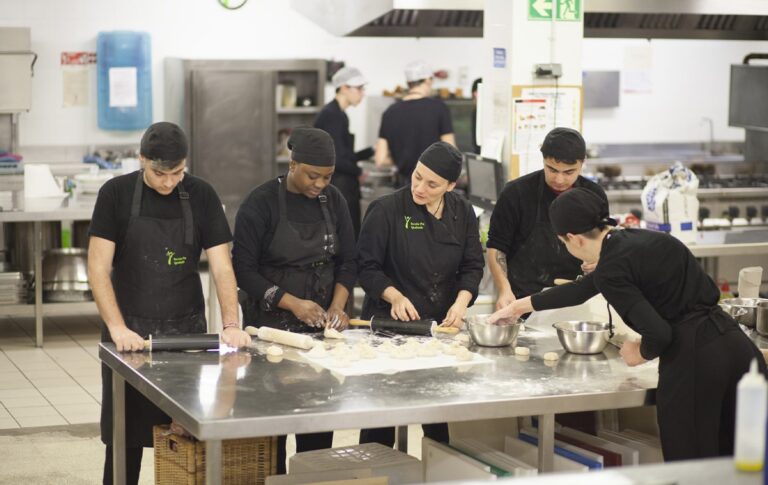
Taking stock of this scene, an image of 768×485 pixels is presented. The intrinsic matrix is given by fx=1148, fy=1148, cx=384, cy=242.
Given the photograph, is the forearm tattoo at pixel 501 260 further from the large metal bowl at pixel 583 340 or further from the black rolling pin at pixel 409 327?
the large metal bowl at pixel 583 340

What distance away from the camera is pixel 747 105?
7.81 meters

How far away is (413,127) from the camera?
8578 millimetres

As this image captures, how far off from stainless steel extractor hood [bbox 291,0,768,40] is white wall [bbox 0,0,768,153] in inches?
144

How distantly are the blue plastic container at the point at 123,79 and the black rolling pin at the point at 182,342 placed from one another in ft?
24.8

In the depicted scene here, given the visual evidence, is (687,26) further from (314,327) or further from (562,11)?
(314,327)

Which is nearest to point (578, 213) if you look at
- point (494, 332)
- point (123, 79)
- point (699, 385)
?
point (699, 385)

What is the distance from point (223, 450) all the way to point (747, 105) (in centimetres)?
532

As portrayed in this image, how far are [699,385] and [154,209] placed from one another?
2.07m

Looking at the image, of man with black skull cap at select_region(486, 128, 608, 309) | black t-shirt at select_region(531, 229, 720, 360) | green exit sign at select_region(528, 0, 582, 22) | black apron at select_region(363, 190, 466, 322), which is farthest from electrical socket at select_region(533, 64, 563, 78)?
black t-shirt at select_region(531, 229, 720, 360)

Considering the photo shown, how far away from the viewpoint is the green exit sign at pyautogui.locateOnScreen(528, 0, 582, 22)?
6.14 m

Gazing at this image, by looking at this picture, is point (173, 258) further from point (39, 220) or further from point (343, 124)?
point (343, 124)

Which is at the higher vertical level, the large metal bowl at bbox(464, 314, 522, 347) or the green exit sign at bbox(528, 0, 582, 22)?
the green exit sign at bbox(528, 0, 582, 22)

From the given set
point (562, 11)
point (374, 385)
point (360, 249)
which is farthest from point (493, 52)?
point (374, 385)

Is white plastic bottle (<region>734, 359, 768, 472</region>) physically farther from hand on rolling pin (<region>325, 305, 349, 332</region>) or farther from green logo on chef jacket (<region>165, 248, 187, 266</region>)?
green logo on chef jacket (<region>165, 248, 187, 266</region>)
